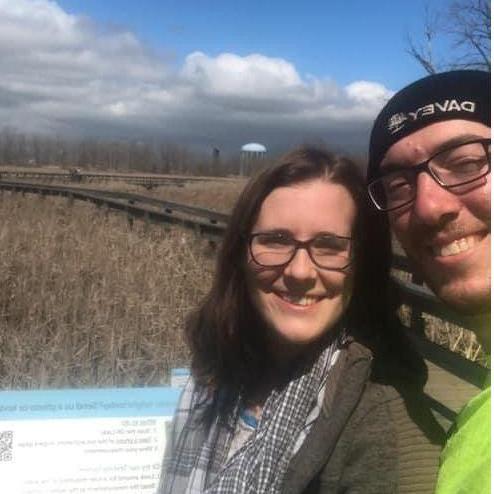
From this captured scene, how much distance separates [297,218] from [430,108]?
0.52 meters

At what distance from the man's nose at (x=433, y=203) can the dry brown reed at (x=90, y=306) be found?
2712 mm

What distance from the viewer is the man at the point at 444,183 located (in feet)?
5.91

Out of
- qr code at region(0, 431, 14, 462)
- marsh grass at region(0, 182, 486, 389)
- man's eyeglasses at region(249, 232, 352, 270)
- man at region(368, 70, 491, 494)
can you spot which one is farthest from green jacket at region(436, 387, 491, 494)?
marsh grass at region(0, 182, 486, 389)

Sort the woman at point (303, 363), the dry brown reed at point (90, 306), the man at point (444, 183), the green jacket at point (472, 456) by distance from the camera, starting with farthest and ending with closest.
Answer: the dry brown reed at point (90, 306)
the woman at point (303, 363)
the man at point (444, 183)
the green jacket at point (472, 456)

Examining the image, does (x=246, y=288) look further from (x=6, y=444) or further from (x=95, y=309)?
(x=95, y=309)

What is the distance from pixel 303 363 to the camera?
2.24 meters

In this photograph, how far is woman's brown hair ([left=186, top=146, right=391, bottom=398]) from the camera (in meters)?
2.26

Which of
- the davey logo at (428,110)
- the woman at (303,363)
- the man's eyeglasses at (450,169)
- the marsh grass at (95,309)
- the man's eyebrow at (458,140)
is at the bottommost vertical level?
the marsh grass at (95,309)

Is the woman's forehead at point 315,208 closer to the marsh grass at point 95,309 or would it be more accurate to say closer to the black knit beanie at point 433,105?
the black knit beanie at point 433,105

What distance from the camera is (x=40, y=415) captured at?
2.25 m

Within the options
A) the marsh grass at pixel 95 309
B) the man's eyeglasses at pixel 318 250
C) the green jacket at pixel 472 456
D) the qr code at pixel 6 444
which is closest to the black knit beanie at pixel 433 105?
the man's eyeglasses at pixel 318 250

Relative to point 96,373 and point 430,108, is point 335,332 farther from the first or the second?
point 96,373

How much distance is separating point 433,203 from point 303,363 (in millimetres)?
681

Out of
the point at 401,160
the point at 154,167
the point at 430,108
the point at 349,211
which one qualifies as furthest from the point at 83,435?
the point at 154,167
